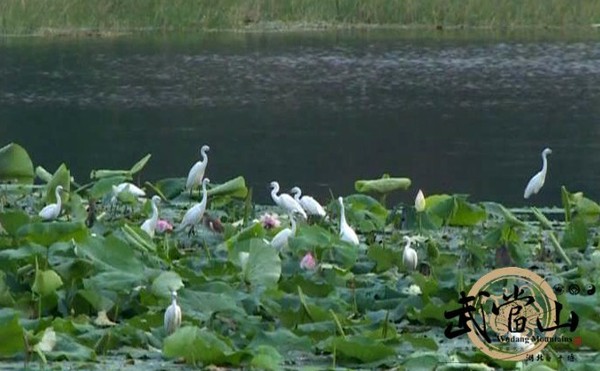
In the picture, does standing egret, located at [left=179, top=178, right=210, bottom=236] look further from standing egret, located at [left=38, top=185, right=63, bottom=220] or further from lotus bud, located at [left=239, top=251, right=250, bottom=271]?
lotus bud, located at [left=239, top=251, right=250, bottom=271]

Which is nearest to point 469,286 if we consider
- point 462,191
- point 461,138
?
point 462,191

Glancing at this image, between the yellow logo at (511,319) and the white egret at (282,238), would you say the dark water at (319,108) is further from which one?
the yellow logo at (511,319)

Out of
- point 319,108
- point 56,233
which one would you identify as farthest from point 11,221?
point 319,108

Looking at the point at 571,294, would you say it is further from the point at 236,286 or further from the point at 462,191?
the point at 462,191

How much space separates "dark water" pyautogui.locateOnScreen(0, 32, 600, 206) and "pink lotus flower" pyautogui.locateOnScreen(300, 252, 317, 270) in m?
4.55

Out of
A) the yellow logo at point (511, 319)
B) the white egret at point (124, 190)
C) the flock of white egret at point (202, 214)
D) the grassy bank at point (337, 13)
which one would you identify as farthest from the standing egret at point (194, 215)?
the grassy bank at point (337, 13)

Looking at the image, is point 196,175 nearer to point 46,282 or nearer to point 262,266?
point 262,266

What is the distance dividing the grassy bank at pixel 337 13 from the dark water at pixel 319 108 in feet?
3.58

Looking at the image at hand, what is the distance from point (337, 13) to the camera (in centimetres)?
2956

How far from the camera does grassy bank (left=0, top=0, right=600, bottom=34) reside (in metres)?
28.9

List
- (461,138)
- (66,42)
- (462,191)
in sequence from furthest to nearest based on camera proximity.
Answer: (66,42), (461,138), (462,191)

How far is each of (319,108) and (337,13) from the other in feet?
37.5

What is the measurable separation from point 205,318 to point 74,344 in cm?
56

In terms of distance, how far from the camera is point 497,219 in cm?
831
